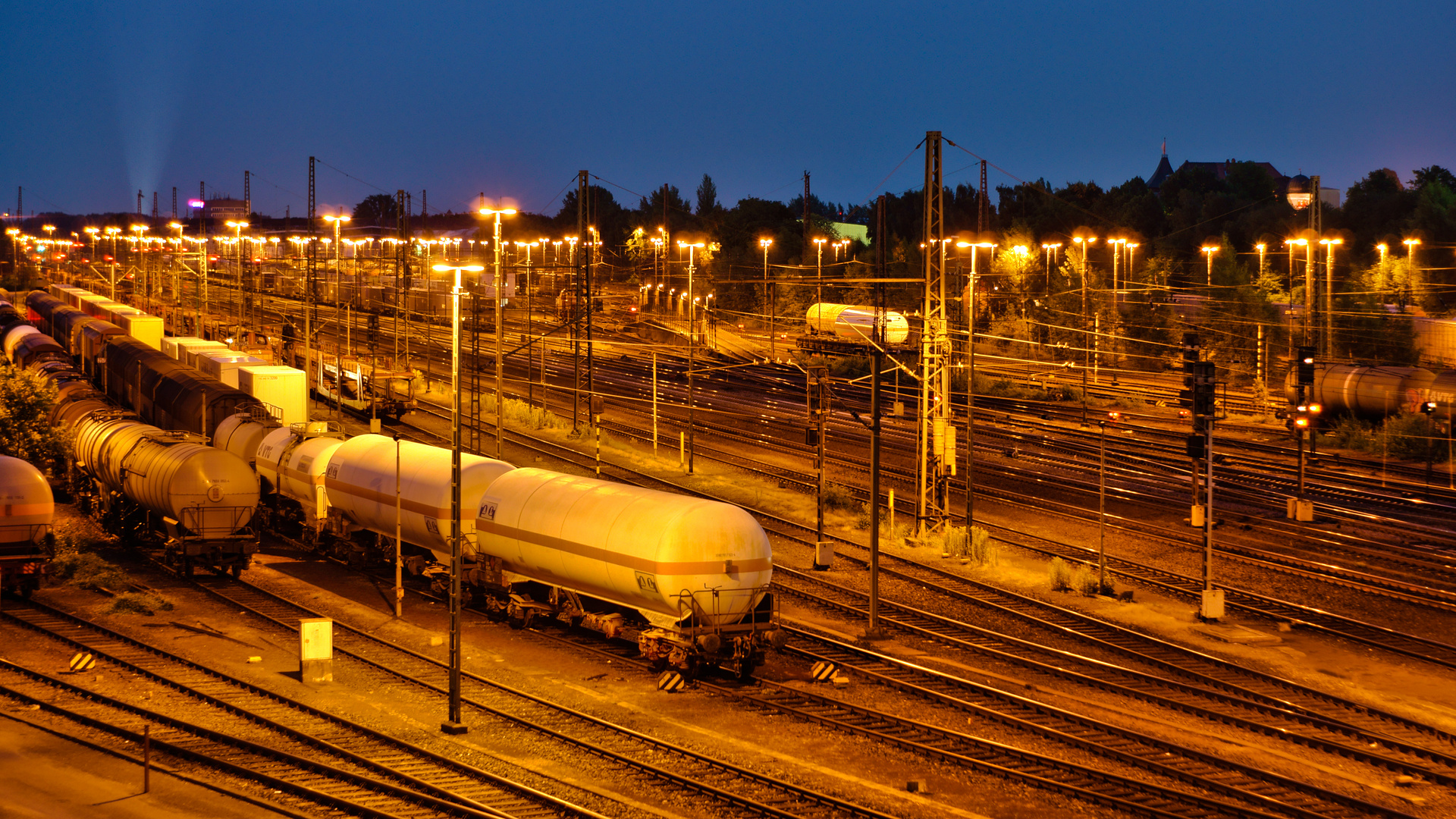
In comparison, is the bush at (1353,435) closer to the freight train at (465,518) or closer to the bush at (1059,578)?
the bush at (1059,578)

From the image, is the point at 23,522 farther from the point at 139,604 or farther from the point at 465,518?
the point at 465,518

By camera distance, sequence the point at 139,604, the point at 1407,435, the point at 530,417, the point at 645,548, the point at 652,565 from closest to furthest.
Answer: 1. the point at 652,565
2. the point at 645,548
3. the point at 139,604
4. the point at 1407,435
5. the point at 530,417

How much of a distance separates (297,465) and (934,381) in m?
17.4

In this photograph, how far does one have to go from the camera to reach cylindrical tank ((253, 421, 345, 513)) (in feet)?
101

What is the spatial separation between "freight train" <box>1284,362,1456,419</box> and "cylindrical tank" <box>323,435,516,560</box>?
1387 inches

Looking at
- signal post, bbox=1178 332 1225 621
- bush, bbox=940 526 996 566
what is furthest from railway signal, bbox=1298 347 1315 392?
bush, bbox=940 526 996 566

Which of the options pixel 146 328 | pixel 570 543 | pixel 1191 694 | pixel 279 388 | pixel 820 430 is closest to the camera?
pixel 1191 694

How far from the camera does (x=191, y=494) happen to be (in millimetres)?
27656

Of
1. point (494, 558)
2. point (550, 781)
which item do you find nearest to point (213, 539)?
point (494, 558)

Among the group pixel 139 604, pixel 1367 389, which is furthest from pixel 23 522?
pixel 1367 389

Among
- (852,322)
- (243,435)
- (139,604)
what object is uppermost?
(852,322)

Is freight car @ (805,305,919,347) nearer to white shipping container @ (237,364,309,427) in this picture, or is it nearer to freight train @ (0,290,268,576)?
white shipping container @ (237,364,309,427)

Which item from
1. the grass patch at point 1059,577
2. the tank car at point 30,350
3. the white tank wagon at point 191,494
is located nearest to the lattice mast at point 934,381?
the grass patch at point 1059,577

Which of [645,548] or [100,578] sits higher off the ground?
[645,548]
